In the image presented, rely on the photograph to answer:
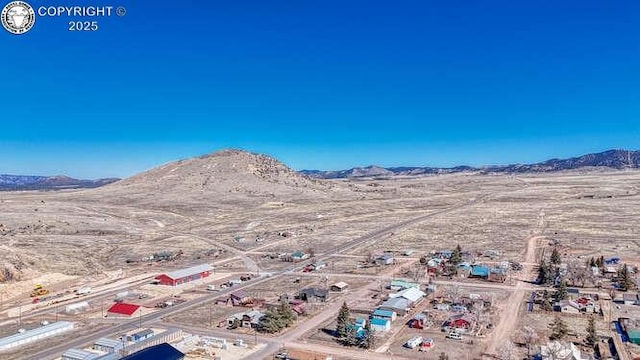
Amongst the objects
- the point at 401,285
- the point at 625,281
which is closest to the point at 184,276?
the point at 401,285

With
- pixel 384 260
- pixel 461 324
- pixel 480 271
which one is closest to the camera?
pixel 461 324

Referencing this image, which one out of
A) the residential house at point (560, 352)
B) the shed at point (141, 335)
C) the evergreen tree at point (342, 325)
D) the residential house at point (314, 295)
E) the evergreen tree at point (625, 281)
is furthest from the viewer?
the evergreen tree at point (625, 281)

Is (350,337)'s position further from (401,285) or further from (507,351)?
(401,285)

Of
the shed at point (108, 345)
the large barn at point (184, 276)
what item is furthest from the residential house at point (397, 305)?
the large barn at point (184, 276)

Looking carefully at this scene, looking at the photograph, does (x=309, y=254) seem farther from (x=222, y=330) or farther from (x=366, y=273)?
(x=222, y=330)

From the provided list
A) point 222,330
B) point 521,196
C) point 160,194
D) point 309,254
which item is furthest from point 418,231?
point 160,194

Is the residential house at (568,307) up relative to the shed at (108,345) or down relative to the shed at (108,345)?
down

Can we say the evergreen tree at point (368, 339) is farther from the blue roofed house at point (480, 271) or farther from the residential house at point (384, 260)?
the residential house at point (384, 260)
